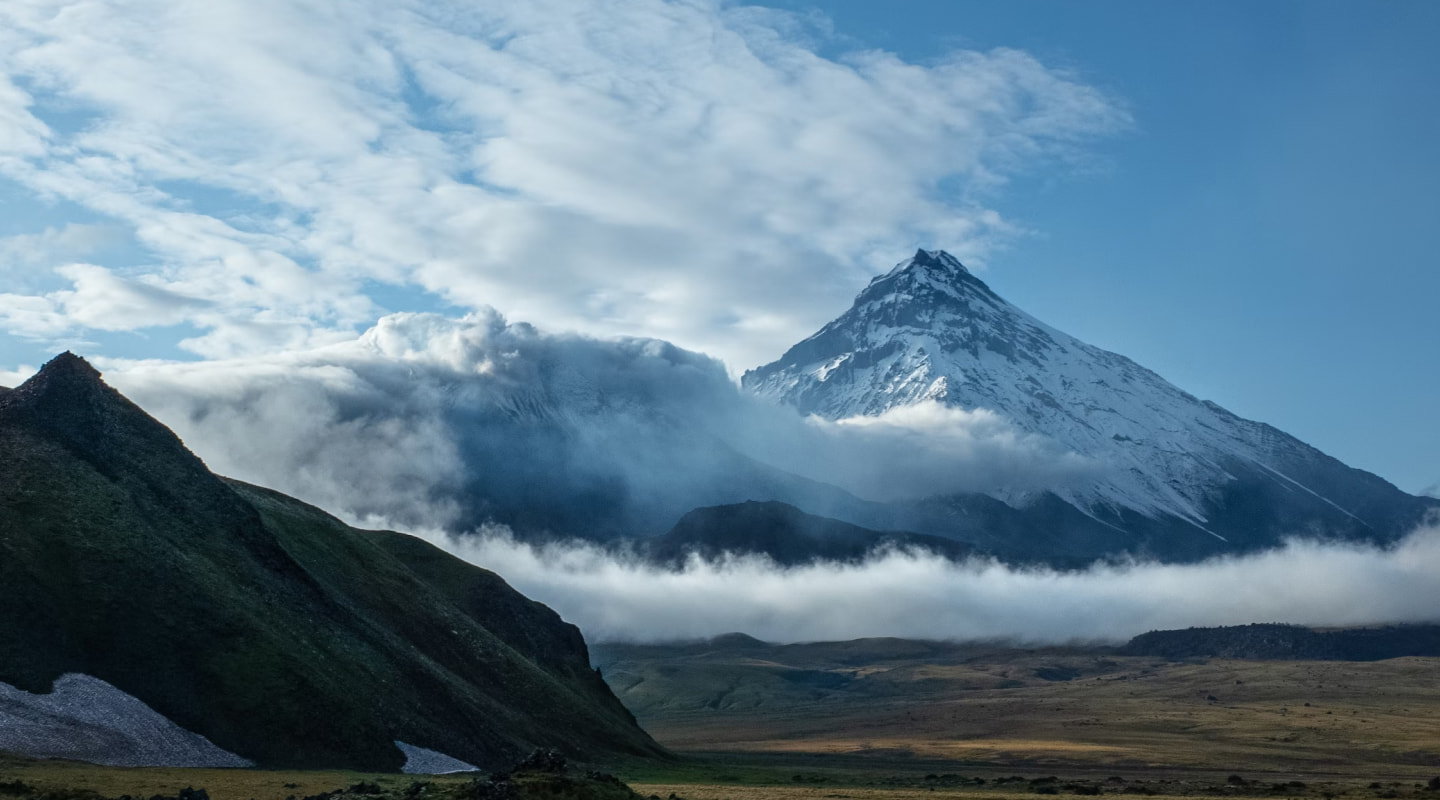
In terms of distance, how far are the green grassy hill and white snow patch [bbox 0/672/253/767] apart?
1609 millimetres

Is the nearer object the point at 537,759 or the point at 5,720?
the point at 537,759

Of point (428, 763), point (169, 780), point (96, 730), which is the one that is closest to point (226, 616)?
point (96, 730)

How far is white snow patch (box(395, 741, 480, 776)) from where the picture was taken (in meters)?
115

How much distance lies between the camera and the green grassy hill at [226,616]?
110000 millimetres

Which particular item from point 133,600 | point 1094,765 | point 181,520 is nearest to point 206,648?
point 133,600

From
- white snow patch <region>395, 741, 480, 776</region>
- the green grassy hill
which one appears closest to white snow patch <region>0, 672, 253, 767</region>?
the green grassy hill

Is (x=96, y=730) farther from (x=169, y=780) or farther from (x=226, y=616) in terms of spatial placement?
(x=226, y=616)

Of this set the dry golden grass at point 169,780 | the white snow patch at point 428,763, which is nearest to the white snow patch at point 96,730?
the dry golden grass at point 169,780

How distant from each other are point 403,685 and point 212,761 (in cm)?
3067

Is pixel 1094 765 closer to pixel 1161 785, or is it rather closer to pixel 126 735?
pixel 1161 785

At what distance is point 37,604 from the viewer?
4348 inches

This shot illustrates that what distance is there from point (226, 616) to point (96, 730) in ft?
71.8

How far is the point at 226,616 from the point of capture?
12056 centimetres

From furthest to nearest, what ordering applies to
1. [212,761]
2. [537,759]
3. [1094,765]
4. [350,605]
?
[1094,765], [350,605], [212,761], [537,759]
